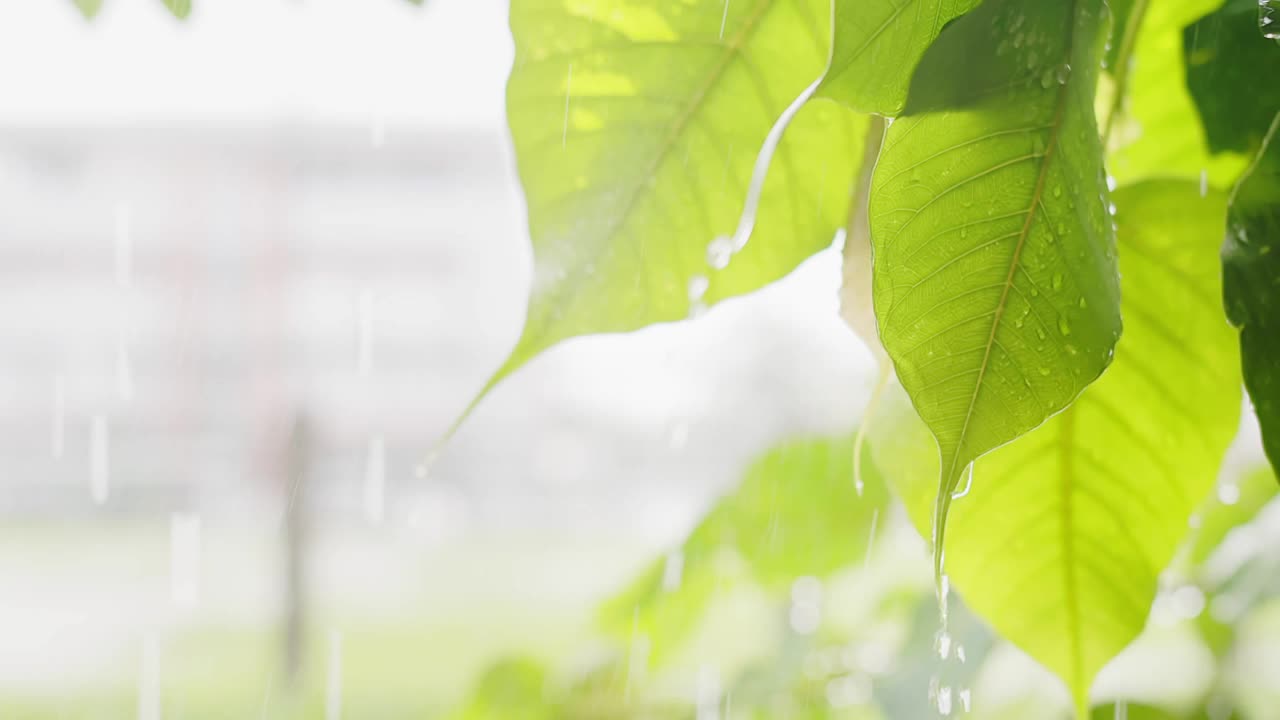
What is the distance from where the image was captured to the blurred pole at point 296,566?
336cm

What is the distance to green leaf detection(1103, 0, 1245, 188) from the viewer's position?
0.23m

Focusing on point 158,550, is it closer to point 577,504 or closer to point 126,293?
point 126,293

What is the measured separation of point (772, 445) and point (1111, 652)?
0.28 meters

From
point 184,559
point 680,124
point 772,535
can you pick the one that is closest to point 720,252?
point 680,124

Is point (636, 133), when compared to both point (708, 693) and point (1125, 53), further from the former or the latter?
point (708, 693)

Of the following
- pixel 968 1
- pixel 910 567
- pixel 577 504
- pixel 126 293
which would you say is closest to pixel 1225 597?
pixel 910 567

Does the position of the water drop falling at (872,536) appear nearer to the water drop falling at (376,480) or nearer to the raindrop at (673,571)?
the raindrop at (673,571)

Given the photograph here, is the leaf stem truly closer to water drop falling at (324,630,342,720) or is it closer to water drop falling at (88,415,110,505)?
water drop falling at (324,630,342,720)

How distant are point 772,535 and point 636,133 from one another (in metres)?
0.31

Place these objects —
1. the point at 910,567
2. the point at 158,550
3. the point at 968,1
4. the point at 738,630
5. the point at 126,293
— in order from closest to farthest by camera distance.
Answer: the point at 968,1 < the point at 910,567 < the point at 738,630 < the point at 158,550 < the point at 126,293

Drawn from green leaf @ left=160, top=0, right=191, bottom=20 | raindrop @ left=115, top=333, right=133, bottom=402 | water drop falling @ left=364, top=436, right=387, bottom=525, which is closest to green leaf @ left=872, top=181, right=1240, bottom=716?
green leaf @ left=160, top=0, right=191, bottom=20

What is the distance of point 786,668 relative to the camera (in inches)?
20.4

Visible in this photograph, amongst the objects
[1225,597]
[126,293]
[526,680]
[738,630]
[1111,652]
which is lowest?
[126,293]

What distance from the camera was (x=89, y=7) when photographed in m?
0.24
